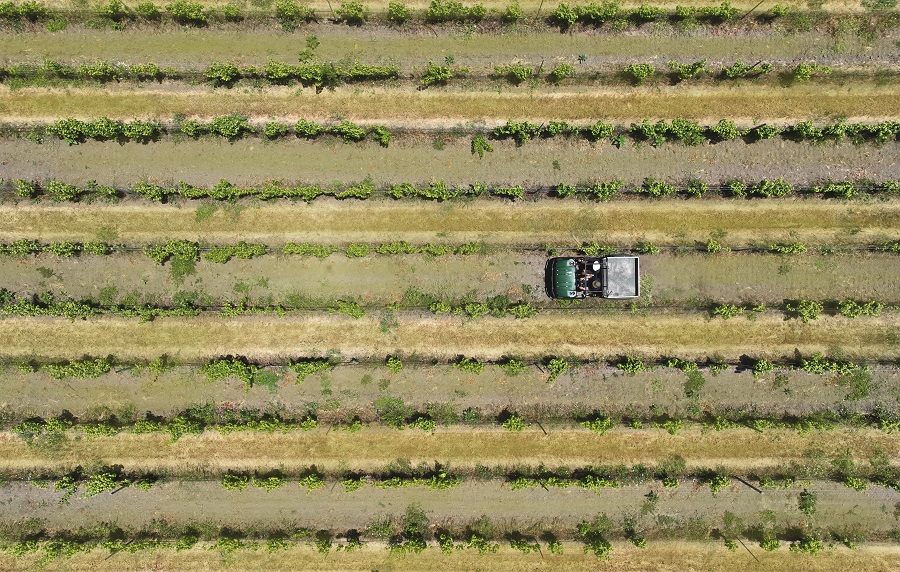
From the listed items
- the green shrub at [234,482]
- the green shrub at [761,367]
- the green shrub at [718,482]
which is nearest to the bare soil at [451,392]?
the green shrub at [761,367]

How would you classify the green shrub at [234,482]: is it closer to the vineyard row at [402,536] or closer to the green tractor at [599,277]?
the vineyard row at [402,536]

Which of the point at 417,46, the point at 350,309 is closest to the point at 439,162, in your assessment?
the point at 417,46

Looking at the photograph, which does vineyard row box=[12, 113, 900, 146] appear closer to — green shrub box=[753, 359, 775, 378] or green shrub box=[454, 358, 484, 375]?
green shrub box=[454, 358, 484, 375]

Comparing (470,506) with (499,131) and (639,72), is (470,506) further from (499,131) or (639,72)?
(639,72)

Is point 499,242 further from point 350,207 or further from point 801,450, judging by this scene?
point 801,450

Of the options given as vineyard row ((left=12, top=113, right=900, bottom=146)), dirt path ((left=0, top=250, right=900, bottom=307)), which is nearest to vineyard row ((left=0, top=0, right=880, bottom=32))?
vineyard row ((left=12, top=113, right=900, bottom=146))

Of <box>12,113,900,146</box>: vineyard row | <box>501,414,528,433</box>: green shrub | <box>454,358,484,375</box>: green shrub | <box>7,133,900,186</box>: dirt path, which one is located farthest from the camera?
<box>7,133,900,186</box>: dirt path

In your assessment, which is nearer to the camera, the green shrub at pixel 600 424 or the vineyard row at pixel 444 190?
the green shrub at pixel 600 424
